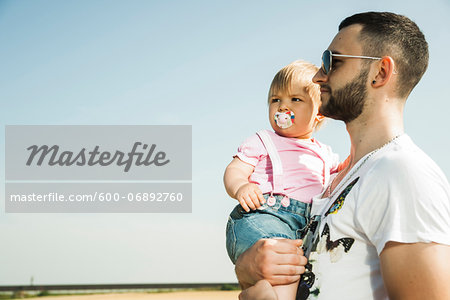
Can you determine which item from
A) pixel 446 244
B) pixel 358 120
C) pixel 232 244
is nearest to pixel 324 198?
pixel 358 120

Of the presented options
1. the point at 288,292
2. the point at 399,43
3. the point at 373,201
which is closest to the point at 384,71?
the point at 399,43

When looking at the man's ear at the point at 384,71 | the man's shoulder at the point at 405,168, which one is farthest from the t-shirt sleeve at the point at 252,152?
the man's shoulder at the point at 405,168

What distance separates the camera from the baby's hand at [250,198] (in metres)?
3.36

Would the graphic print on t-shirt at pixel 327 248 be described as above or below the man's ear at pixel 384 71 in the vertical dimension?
below

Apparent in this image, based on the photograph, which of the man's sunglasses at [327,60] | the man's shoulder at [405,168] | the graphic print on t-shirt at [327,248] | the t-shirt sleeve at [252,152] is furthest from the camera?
the t-shirt sleeve at [252,152]

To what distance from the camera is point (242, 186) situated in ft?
11.5

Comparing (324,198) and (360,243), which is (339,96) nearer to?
(324,198)

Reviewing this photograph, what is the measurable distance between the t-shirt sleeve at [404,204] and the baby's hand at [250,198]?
40.8 inches

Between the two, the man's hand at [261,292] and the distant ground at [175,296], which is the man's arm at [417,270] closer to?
the man's hand at [261,292]

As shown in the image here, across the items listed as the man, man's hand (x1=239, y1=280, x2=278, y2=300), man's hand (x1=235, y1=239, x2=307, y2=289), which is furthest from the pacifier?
man's hand (x1=239, y1=280, x2=278, y2=300)

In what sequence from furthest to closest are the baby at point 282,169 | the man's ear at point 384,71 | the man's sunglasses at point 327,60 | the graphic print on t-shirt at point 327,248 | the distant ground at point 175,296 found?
the distant ground at point 175,296
the baby at point 282,169
the man's sunglasses at point 327,60
the man's ear at point 384,71
the graphic print on t-shirt at point 327,248

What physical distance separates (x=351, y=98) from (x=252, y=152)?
101cm

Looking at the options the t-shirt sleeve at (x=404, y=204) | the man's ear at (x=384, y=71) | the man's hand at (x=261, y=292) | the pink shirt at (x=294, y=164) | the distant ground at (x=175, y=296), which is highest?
the man's ear at (x=384, y=71)

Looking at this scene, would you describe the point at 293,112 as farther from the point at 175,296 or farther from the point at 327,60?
the point at 175,296
